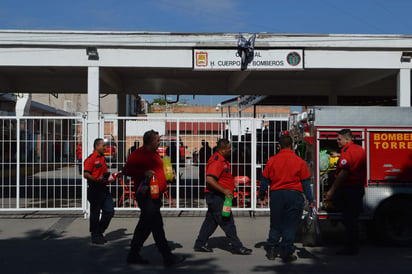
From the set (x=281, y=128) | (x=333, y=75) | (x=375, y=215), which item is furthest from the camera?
(x=333, y=75)

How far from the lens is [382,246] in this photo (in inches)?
335

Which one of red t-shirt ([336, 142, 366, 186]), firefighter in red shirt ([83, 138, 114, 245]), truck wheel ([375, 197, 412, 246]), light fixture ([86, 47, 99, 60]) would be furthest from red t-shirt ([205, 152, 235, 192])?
light fixture ([86, 47, 99, 60])

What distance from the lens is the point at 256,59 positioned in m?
12.6

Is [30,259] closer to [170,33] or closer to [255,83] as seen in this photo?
[170,33]

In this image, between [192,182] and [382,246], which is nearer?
[382,246]

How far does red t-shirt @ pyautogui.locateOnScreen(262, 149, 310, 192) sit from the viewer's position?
287 inches

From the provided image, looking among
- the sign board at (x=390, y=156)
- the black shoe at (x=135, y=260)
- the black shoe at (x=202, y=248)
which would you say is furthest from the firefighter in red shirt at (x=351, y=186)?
the black shoe at (x=135, y=260)

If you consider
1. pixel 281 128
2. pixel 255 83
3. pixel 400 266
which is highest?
pixel 255 83

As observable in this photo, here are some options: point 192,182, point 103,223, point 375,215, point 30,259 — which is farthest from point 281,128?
point 30,259

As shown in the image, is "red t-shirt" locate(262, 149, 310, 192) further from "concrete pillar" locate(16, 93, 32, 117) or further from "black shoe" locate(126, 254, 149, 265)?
"concrete pillar" locate(16, 93, 32, 117)

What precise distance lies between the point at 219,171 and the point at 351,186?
2.04 m

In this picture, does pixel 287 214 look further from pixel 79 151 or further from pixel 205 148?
pixel 79 151

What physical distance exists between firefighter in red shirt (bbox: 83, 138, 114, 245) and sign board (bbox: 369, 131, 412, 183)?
4468mm

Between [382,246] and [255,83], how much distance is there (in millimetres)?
10214
